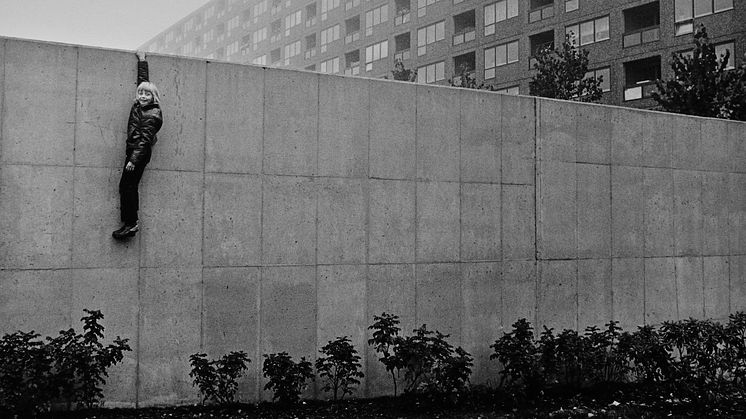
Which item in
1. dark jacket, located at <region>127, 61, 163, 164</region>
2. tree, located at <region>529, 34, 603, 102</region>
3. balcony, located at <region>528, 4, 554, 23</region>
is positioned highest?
balcony, located at <region>528, 4, 554, 23</region>

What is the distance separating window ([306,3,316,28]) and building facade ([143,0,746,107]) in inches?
6.6

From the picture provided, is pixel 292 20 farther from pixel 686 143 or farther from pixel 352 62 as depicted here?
pixel 686 143

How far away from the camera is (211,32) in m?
94.7

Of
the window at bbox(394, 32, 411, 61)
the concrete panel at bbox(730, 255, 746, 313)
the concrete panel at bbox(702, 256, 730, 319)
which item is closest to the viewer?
the concrete panel at bbox(702, 256, 730, 319)

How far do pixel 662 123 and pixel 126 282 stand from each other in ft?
31.5

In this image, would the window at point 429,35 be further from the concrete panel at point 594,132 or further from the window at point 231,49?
the concrete panel at point 594,132

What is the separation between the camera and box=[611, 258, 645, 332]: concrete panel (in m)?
11.9

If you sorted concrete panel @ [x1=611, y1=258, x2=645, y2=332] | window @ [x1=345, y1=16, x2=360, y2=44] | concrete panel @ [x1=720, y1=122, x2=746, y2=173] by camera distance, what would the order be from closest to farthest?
concrete panel @ [x1=611, y1=258, x2=645, y2=332], concrete panel @ [x1=720, y1=122, x2=746, y2=173], window @ [x1=345, y1=16, x2=360, y2=44]

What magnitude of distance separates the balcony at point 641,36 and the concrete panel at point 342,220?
3300 centimetres

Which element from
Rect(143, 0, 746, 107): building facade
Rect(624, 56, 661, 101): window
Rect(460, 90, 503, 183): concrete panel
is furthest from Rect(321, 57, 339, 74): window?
Rect(460, 90, 503, 183): concrete panel

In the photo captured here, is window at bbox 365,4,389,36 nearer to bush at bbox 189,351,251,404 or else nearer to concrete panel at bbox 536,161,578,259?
concrete panel at bbox 536,161,578,259

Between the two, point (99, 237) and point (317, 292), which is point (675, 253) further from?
point (99, 237)

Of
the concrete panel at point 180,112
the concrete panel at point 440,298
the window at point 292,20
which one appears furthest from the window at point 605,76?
the window at point 292,20

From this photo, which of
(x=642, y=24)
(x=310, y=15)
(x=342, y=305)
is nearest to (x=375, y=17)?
(x=310, y=15)
